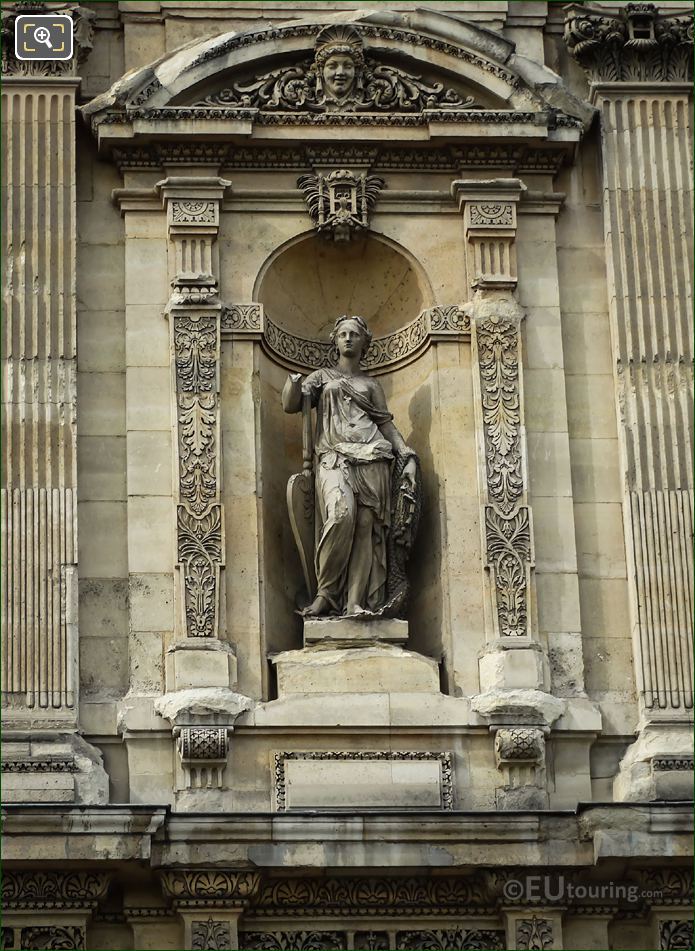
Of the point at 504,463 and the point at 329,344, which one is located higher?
the point at 329,344

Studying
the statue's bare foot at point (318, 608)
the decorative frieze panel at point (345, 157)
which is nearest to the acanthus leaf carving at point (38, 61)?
the decorative frieze panel at point (345, 157)

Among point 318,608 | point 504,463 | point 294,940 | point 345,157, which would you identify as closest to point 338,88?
point 345,157

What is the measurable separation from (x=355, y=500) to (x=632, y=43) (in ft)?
15.0

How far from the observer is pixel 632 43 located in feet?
81.5

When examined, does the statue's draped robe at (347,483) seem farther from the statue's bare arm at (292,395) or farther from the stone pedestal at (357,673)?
the stone pedestal at (357,673)

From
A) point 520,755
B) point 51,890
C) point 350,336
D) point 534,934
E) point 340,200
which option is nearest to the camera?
point 51,890

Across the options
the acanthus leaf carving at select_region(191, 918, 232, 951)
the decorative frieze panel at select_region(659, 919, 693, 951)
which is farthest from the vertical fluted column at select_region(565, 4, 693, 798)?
the acanthus leaf carving at select_region(191, 918, 232, 951)

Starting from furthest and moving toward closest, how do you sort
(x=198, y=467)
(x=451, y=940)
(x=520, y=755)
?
(x=198, y=467), (x=520, y=755), (x=451, y=940)

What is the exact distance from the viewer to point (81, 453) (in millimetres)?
23469

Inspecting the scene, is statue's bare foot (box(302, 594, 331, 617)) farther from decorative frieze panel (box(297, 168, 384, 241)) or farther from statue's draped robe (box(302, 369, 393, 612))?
decorative frieze panel (box(297, 168, 384, 241))

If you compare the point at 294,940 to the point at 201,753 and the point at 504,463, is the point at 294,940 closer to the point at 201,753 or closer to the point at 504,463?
the point at 201,753

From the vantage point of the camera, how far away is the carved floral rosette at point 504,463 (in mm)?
23141

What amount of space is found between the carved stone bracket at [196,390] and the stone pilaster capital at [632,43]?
323cm

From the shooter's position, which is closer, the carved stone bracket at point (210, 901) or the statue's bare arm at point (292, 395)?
the carved stone bracket at point (210, 901)
